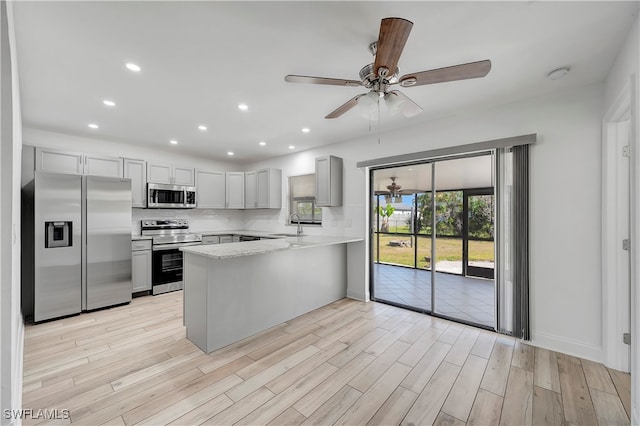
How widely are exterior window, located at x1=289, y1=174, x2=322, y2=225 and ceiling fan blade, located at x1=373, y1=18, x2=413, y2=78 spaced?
3324mm

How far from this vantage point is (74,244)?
132 inches

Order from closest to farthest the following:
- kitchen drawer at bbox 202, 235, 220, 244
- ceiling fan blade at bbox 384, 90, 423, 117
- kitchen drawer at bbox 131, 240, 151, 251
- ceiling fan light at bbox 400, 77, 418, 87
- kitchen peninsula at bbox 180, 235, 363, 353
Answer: ceiling fan light at bbox 400, 77, 418, 87 < ceiling fan blade at bbox 384, 90, 423, 117 < kitchen peninsula at bbox 180, 235, 363, 353 < kitchen drawer at bbox 131, 240, 151, 251 < kitchen drawer at bbox 202, 235, 220, 244

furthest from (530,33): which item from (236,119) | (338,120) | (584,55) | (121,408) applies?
(121,408)

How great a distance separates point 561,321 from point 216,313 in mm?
3312

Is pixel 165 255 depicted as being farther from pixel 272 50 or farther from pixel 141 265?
pixel 272 50

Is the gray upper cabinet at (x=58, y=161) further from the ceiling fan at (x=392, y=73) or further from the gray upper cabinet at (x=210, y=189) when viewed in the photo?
the ceiling fan at (x=392, y=73)

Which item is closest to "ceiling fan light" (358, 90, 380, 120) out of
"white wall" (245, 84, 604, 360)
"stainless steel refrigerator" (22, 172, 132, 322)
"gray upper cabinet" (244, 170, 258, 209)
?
"white wall" (245, 84, 604, 360)

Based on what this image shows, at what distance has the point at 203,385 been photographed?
1988 millimetres

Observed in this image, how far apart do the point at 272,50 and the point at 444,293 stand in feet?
13.0

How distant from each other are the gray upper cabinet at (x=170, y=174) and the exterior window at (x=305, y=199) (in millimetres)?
1971

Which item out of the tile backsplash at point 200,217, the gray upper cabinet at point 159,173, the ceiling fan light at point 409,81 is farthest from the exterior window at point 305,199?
the ceiling fan light at point 409,81

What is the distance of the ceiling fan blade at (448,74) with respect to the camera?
1.54m

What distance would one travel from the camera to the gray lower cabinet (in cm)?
404

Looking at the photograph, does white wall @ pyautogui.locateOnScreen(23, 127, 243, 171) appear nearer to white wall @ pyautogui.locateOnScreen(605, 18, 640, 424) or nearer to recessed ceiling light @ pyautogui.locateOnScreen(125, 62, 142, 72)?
recessed ceiling light @ pyautogui.locateOnScreen(125, 62, 142, 72)
